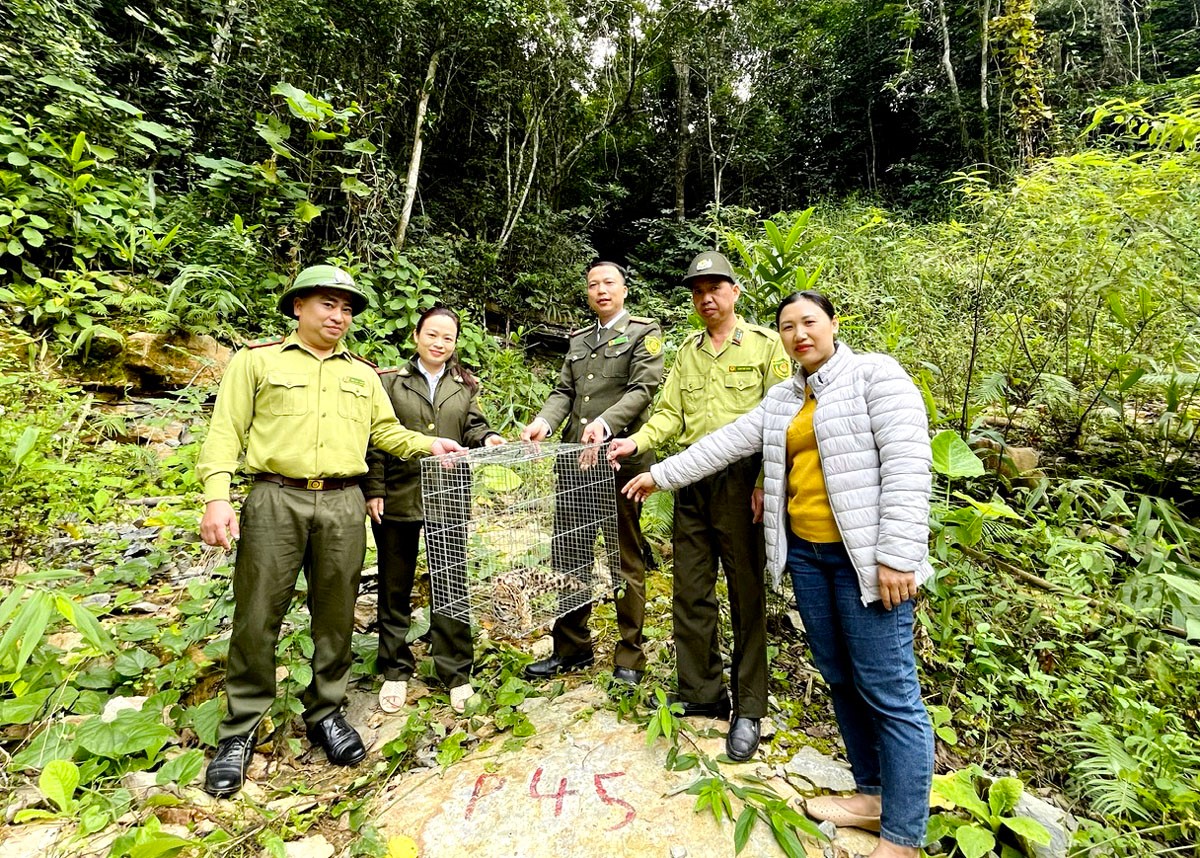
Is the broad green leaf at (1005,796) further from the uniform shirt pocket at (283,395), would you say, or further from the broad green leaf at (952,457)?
the uniform shirt pocket at (283,395)

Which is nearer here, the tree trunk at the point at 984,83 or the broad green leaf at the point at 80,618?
the broad green leaf at the point at 80,618

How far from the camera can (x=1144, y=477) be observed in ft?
11.1

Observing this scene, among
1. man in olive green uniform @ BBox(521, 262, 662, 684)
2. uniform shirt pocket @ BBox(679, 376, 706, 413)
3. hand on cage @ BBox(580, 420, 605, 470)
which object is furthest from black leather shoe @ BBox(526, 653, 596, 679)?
uniform shirt pocket @ BBox(679, 376, 706, 413)

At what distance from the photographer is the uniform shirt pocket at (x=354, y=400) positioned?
2.41 metres

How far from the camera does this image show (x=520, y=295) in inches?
363

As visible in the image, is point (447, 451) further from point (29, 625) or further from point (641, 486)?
point (29, 625)

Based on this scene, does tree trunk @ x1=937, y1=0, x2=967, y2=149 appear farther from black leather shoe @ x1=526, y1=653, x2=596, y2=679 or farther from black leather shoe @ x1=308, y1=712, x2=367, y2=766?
black leather shoe @ x1=308, y1=712, x2=367, y2=766

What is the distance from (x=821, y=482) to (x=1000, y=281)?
9.10 feet

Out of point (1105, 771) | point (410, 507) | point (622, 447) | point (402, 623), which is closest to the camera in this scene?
point (1105, 771)

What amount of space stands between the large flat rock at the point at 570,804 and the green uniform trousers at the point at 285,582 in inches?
25.6

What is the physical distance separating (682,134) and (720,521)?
13075mm

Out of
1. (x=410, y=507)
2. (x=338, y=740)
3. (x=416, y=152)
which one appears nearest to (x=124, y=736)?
(x=338, y=740)

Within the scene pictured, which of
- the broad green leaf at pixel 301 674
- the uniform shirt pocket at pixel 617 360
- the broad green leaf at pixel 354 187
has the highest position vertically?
the broad green leaf at pixel 354 187

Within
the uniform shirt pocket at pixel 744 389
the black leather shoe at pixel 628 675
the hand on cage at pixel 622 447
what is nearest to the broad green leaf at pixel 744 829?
the black leather shoe at pixel 628 675
